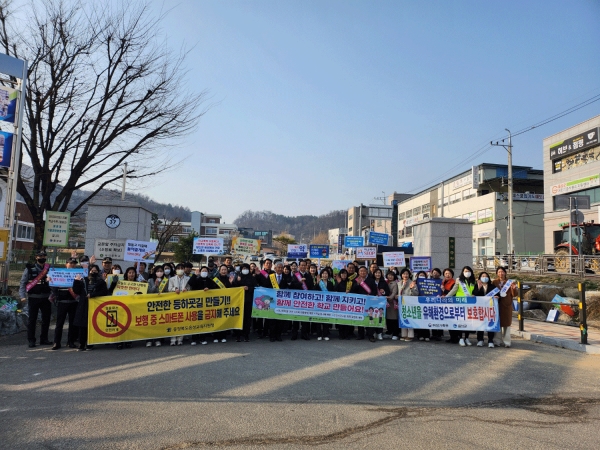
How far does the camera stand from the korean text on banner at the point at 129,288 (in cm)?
897

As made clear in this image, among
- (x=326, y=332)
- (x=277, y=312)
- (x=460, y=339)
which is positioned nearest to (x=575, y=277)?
(x=460, y=339)

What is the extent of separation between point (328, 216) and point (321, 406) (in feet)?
449

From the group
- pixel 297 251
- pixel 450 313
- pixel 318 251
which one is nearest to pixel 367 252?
pixel 297 251

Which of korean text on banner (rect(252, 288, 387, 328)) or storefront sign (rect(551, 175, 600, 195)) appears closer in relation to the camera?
korean text on banner (rect(252, 288, 387, 328))

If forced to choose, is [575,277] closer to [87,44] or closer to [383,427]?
[383,427]

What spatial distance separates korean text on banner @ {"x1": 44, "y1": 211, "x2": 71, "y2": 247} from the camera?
42.2 feet

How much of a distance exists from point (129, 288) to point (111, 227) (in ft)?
17.4

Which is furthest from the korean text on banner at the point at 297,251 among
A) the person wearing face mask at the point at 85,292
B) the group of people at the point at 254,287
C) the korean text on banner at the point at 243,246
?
the person wearing face mask at the point at 85,292

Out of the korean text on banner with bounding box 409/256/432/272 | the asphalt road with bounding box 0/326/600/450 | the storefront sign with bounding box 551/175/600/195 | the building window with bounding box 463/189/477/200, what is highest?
the building window with bounding box 463/189/477/200

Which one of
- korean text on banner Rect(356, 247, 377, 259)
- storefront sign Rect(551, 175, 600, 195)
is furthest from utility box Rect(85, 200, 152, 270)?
storefront sign Rect(551, 175, 600, 195)

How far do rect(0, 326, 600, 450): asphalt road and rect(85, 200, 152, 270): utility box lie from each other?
17.7 ft

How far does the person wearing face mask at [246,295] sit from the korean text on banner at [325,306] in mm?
204

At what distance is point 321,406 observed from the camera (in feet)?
16.7

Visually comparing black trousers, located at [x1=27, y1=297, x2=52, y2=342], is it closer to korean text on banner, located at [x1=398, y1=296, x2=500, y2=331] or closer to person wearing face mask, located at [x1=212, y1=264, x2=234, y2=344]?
person wearing face mask, located at [x1=212, y1=264, x2=234, y2=344]
